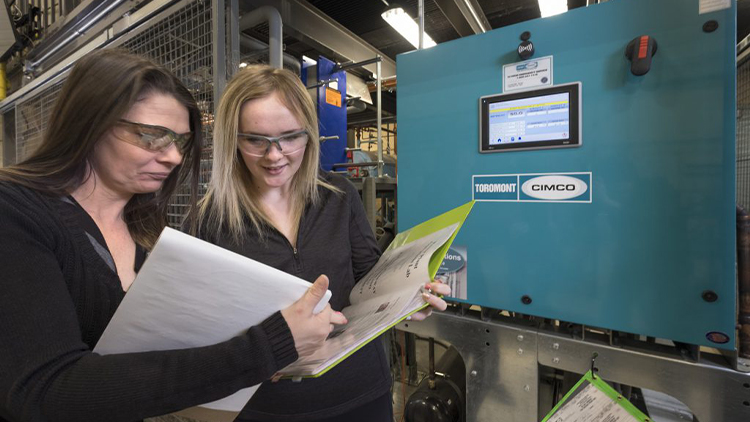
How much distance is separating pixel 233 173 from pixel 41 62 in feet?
11.5

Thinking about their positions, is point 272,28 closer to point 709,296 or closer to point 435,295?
point 435,295

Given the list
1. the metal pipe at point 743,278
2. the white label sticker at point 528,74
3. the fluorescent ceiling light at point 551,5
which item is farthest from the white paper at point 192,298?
the fluorescent ceiling light at point 551,5

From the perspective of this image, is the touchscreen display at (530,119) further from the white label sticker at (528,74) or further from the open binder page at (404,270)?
the open binder page at (404,270)

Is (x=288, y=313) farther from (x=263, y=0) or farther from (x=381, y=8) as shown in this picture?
(x=381, y=8)

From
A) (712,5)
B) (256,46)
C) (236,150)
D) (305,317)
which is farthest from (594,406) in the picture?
(256,46)

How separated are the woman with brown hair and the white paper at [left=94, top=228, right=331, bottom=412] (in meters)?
0.03

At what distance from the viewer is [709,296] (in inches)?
38.7

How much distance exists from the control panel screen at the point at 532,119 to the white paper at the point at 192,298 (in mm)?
975

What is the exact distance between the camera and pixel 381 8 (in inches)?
146

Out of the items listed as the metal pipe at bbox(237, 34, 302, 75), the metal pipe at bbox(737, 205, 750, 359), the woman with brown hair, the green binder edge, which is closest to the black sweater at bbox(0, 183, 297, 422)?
the woman with brown hair

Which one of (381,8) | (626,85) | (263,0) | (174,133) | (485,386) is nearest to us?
(174,133)

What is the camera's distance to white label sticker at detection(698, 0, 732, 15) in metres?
0.92

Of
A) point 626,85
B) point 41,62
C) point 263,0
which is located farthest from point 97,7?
point 626,85

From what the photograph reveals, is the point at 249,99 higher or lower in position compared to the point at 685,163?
higher
